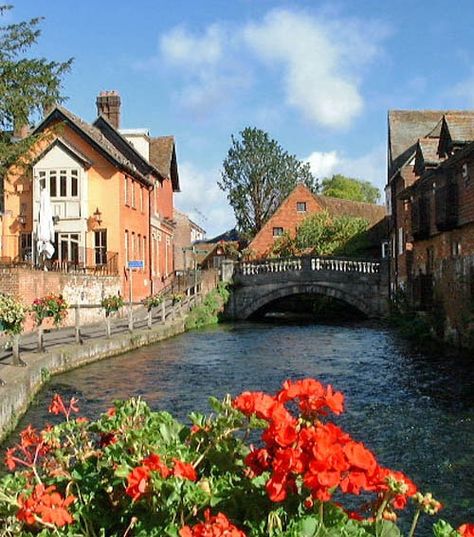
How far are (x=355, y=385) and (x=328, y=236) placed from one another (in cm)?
3726

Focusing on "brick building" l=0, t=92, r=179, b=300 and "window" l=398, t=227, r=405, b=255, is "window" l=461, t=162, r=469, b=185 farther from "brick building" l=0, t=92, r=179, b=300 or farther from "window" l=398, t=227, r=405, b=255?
"brick building" l=0, t=92, r=179, b=300

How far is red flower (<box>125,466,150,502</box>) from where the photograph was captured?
121 inches

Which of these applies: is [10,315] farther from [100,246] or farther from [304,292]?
[304,292]

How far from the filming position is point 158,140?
1875 inches

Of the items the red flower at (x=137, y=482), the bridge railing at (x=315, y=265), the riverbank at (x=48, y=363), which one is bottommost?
the riverbank at (x=48, y=363)

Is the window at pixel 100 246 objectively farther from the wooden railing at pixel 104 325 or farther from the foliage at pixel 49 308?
the foliage at pixel 49 308

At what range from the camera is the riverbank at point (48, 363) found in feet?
36.0

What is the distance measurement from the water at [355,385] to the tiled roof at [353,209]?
106ft

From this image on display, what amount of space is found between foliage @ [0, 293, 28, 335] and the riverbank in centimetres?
83

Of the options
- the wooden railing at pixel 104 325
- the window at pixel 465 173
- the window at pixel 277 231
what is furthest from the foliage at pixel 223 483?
the window at pixel 277 231

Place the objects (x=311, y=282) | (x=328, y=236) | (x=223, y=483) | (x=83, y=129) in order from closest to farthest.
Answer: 1. (x=223, y=483)
2. (x=83, y=129)
3. (x=311, y=282)
4. (x=328, y=236)

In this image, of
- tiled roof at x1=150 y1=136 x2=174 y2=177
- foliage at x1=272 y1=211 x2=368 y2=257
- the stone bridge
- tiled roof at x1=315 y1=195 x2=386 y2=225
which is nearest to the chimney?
tiled roof at x1=150 y1=136 x2=174 y2=177

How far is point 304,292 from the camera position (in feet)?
135

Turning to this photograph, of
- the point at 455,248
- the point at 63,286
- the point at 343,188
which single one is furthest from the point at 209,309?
the point at 343,188
